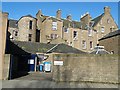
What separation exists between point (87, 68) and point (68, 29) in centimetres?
2951

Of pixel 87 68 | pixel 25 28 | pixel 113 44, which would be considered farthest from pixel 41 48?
pixel 87 68

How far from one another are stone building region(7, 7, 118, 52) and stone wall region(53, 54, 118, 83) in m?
22.8

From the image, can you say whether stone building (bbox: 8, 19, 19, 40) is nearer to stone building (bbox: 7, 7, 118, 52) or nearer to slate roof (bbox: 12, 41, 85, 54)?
stone building (bbox: 7, 7, 118, 52)

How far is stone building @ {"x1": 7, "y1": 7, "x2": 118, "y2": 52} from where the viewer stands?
42.8m

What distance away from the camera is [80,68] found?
56.0 feet

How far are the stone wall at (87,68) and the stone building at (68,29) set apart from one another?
22828 millimetres

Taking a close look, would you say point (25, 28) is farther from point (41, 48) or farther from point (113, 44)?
point (113, 44)

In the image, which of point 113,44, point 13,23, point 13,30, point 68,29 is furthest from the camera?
point 68,29

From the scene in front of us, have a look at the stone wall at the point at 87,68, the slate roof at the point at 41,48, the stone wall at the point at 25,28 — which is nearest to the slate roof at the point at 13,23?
the stone wall at the point at 25,28

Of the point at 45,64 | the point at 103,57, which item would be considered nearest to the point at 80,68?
the point at 103,57

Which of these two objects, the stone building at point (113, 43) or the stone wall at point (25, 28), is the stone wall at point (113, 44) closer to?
the stone building at point (113, 43)

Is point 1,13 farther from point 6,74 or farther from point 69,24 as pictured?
point 69,24

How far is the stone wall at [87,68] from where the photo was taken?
55.4 feet

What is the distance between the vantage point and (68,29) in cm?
4597
